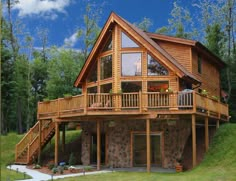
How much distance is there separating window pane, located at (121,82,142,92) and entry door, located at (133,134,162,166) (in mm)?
2562

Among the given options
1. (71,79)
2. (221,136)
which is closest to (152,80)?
(221,136)

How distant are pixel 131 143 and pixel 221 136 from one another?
16.2ft

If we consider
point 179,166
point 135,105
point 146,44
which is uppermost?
point 146,44

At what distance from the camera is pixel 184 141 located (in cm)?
1845

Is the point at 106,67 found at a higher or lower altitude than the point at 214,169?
higher

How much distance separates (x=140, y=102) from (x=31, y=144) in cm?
840

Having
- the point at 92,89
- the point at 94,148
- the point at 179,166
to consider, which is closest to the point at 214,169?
the point at 179,166

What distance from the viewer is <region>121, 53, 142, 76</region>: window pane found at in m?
19.0

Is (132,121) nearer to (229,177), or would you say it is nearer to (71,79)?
(229,177)

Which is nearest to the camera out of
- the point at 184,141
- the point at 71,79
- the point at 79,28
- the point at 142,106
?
the point at 142,106

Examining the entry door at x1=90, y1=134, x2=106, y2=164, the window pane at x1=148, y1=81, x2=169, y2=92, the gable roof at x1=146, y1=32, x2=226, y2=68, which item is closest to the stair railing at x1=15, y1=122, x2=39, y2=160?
the entry door at x1=90, y1=134, x2=106, y2=164

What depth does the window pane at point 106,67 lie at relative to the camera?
19781mm

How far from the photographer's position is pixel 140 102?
54.4ft

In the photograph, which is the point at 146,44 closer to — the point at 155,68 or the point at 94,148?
the point at 155,68
